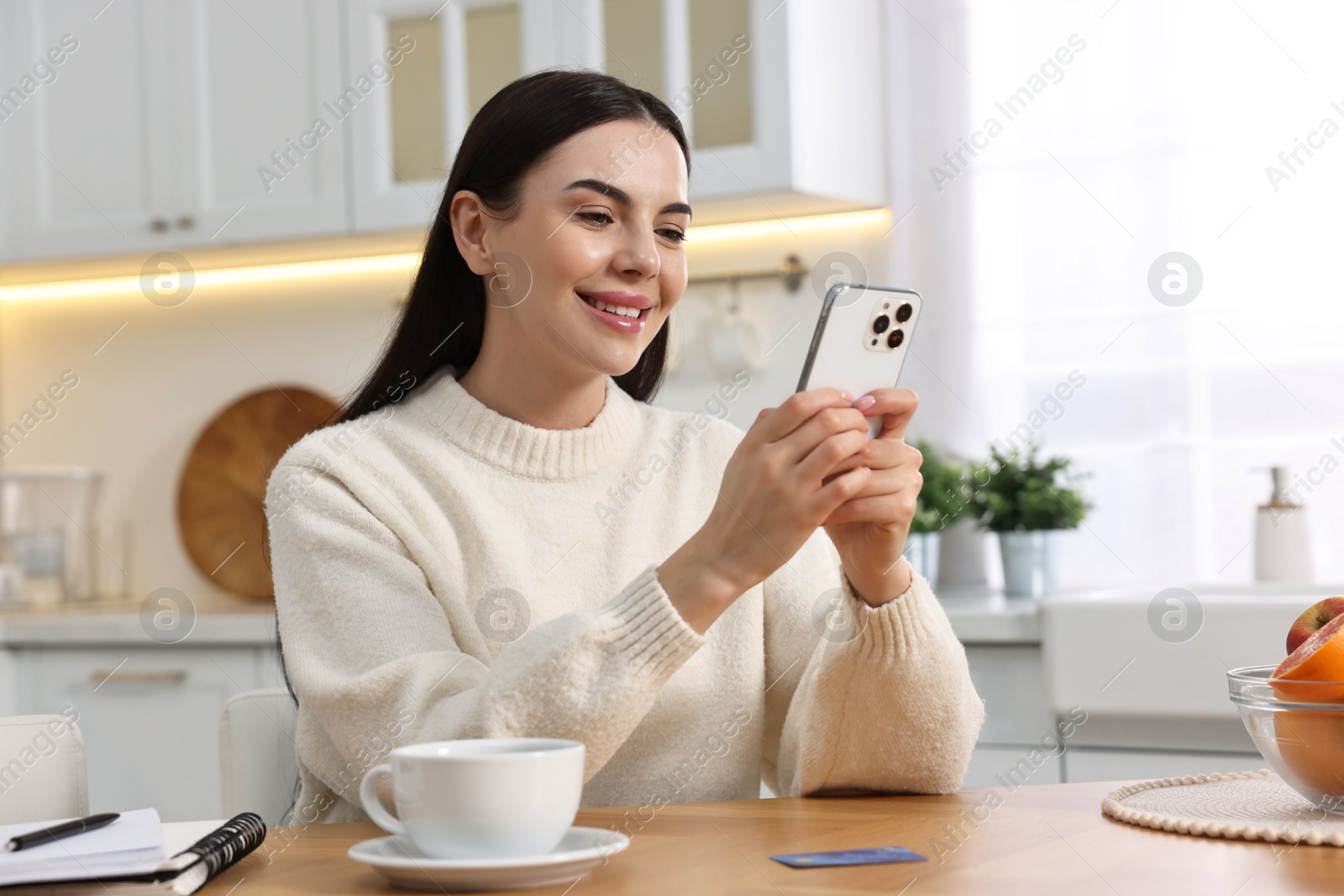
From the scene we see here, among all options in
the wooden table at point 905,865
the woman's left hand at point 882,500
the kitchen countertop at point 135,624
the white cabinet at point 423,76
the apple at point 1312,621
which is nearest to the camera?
the wooden table at point 905,865

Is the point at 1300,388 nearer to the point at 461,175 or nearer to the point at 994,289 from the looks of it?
the point at 994,289

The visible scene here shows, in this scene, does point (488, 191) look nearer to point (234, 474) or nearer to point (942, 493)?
point (942, 493)

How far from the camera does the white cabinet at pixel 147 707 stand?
248 centimetres

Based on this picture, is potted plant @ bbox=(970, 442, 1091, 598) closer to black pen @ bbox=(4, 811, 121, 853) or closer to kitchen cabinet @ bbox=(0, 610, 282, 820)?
kitchen cabinet @ bbox=(0, 610, 282, 820)

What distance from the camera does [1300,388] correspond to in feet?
7.63

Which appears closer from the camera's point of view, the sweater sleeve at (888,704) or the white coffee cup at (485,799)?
the white coffee cup at (485,799)

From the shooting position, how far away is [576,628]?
0.97 meters

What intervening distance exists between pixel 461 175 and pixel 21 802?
0.72 meters

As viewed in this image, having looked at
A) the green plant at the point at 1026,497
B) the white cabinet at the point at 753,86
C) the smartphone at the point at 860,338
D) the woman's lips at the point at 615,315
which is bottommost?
the green plant at the point at 1026,497

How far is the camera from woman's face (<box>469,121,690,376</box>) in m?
1.30

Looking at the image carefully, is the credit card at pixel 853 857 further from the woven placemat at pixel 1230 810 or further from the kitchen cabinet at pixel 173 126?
the kitchen cabinet at pixel 173 126

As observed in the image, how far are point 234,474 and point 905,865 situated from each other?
8.26 ft

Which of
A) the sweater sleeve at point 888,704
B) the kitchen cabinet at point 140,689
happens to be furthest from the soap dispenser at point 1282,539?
the kitchen cabinet at point 140,689

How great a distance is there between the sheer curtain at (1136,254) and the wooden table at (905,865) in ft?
4.96
